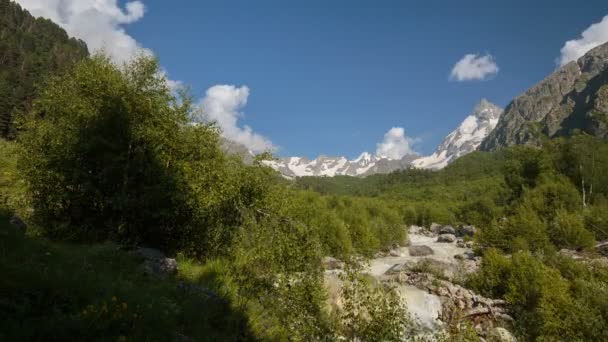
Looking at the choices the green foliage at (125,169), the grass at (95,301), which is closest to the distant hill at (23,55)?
the green foliage at (125,169)

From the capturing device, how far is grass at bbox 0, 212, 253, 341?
6.07 metres

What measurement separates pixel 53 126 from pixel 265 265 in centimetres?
1275

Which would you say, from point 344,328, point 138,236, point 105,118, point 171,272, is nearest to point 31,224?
point 138,236

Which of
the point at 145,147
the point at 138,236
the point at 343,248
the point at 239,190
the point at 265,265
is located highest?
the point at 145,147

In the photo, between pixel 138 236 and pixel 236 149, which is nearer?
pixel 138 236

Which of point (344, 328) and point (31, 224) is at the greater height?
point (31, 224)

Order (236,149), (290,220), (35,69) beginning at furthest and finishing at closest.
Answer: (35,69)
(236,149)
(290,220)

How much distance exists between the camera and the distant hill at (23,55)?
77.4 m

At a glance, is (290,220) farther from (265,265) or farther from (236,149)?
(236,149)

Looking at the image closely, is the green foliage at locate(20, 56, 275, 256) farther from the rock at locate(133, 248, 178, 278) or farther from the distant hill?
the distant hill

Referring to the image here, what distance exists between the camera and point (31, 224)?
16.4 meters

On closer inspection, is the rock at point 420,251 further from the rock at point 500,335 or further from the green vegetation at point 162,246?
the rock at point 500,335

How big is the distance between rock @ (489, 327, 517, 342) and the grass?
20495mm

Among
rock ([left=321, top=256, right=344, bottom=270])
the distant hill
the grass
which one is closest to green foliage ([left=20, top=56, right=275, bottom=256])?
the grass
